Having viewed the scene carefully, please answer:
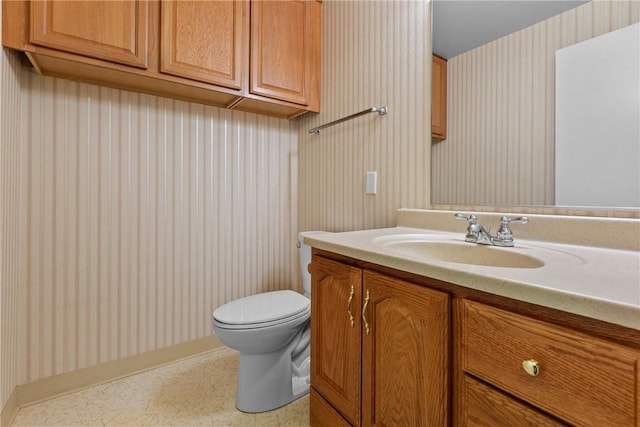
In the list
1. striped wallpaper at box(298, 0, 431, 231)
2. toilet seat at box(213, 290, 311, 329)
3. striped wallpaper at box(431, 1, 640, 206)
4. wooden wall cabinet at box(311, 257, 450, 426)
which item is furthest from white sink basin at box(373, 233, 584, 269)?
toilet seat at box(213, 290, 311, 329)

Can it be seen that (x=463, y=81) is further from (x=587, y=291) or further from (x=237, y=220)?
(x=237, y=220)

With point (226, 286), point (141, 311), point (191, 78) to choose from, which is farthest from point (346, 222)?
point (141, 311)

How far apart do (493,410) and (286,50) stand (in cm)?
185

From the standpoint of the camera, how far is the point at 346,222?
5.76 feet

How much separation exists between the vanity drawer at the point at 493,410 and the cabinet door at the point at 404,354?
5 centimetres

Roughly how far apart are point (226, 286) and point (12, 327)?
3.15 feet

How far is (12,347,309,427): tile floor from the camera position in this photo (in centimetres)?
131

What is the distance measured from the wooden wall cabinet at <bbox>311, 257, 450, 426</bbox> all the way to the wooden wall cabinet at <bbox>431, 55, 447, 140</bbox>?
0.78 metres

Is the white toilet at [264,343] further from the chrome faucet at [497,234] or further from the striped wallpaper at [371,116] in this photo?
the chrome faucet at [497,234]

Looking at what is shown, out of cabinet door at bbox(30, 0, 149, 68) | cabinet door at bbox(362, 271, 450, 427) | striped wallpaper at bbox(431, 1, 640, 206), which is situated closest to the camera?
cabinet door at bbox(362, 271, 450, 427)

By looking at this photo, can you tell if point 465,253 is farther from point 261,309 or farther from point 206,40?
point 206,40

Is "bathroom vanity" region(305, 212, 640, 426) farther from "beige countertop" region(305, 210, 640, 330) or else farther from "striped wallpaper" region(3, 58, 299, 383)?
"striped wallpaper" region(3, 58, 299, 383)

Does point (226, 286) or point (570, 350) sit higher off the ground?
point (570, 350)

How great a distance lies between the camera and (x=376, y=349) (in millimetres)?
838
